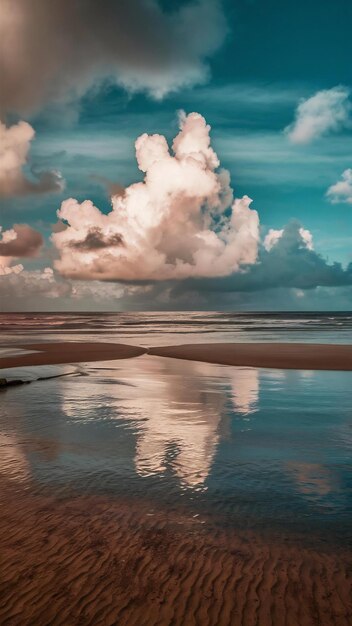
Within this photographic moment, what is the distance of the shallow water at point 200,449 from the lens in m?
7.46

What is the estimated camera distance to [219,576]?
5523mm

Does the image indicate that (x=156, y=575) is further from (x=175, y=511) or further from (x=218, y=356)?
(x=218, y=356)

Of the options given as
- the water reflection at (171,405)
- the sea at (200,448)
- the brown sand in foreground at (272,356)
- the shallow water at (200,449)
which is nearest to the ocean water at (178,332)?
the brown sand in foreground at (272,356)

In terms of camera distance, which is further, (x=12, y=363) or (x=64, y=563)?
(x=12, y=363)

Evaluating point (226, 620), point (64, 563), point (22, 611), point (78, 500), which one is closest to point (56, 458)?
point (78, 500)

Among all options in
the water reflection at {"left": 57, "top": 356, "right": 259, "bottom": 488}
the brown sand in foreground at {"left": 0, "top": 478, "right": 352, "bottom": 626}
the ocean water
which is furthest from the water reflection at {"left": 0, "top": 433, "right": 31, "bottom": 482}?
the ocean water

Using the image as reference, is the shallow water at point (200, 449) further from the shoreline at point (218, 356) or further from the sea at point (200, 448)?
the shoreline at point (218, 356)

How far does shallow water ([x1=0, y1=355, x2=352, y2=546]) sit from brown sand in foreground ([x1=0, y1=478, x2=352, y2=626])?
→ 62 centimetres

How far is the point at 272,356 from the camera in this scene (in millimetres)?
30859

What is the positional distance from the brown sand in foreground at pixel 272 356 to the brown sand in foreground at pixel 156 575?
→ 64.8 feet

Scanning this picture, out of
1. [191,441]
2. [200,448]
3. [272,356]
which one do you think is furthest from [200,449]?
[272,356]

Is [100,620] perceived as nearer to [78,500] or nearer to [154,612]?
[154,612]

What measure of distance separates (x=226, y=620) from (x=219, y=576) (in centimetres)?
72

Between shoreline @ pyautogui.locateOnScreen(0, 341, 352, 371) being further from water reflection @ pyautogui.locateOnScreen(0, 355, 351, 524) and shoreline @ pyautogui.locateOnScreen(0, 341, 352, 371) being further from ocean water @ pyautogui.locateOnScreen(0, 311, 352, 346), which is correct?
ocean water @ pyautogui.locateOnScreen(0, 311, 352, 346)
